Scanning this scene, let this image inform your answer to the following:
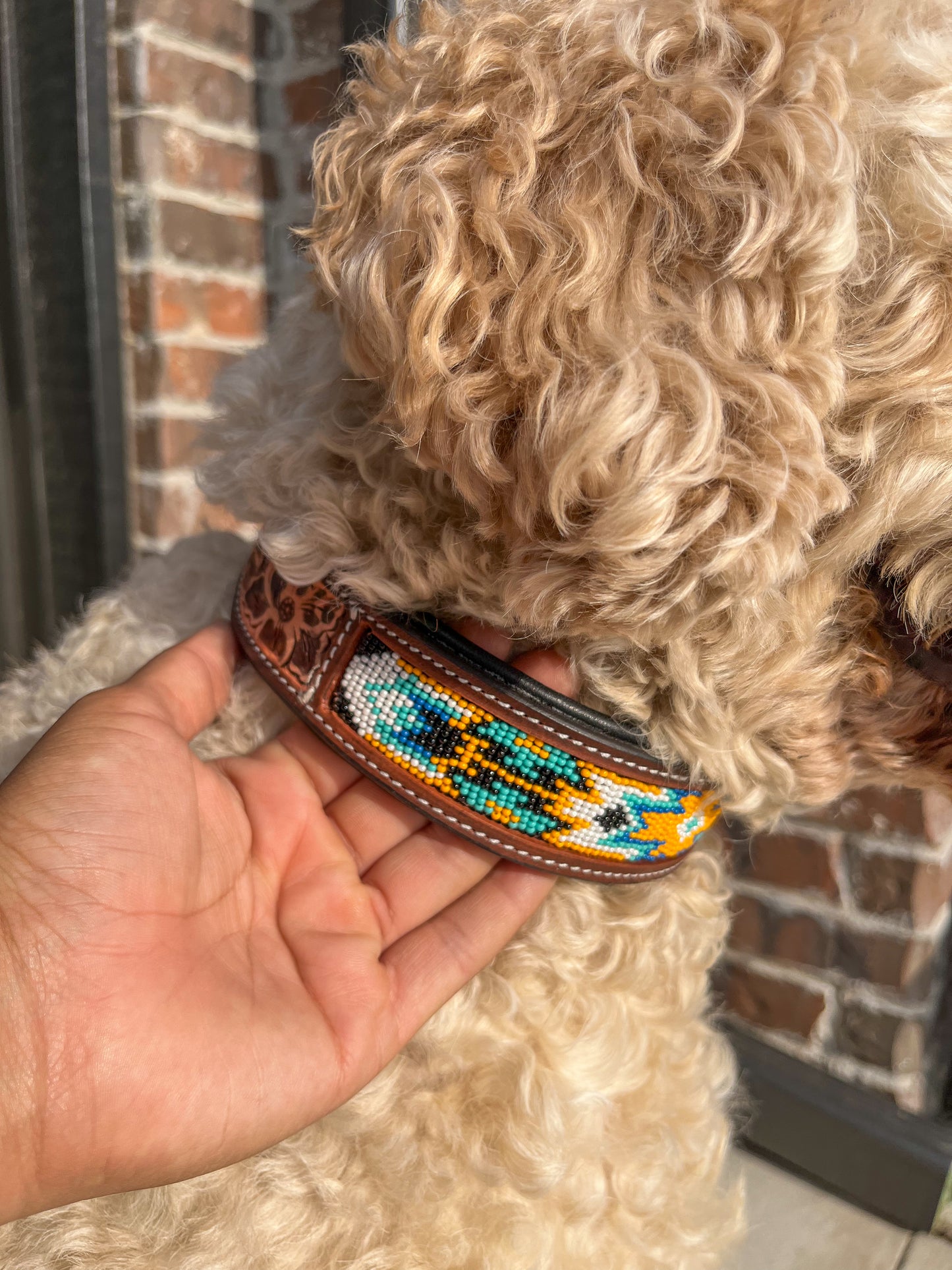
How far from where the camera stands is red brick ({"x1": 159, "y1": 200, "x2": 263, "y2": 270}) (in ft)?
4.42

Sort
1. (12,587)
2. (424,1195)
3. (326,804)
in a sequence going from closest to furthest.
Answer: (424,1195), (326,804), (12,587)

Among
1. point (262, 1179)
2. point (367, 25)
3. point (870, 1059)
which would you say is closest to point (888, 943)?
point (870, 1059)

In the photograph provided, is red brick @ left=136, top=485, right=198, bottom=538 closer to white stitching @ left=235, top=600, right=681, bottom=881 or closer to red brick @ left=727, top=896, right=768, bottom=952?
white stitching @ left=235, top=600, right=681, bottom=881

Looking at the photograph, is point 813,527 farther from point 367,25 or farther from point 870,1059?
point 367,25

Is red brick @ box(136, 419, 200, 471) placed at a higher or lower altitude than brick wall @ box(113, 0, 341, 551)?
lower

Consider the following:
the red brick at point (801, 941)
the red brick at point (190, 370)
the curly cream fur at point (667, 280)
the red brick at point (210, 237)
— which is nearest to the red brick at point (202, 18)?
the red brick at point (210, 237)

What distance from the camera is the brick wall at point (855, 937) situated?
1067mm

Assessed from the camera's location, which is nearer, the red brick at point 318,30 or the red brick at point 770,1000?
the red brick at point 770,1000

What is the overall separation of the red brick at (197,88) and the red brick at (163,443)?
0.47m

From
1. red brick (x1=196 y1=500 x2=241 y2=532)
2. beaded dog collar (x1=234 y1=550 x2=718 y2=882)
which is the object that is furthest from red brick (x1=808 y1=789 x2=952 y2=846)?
red brick (x1=196 y1=500 x2=241 y2=532)

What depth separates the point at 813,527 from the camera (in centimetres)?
53

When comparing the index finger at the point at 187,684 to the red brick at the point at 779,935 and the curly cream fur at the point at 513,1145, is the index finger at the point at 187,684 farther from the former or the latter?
the red brick at the point at 779,935

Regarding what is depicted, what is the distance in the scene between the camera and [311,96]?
138 centimetres

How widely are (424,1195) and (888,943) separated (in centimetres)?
76
